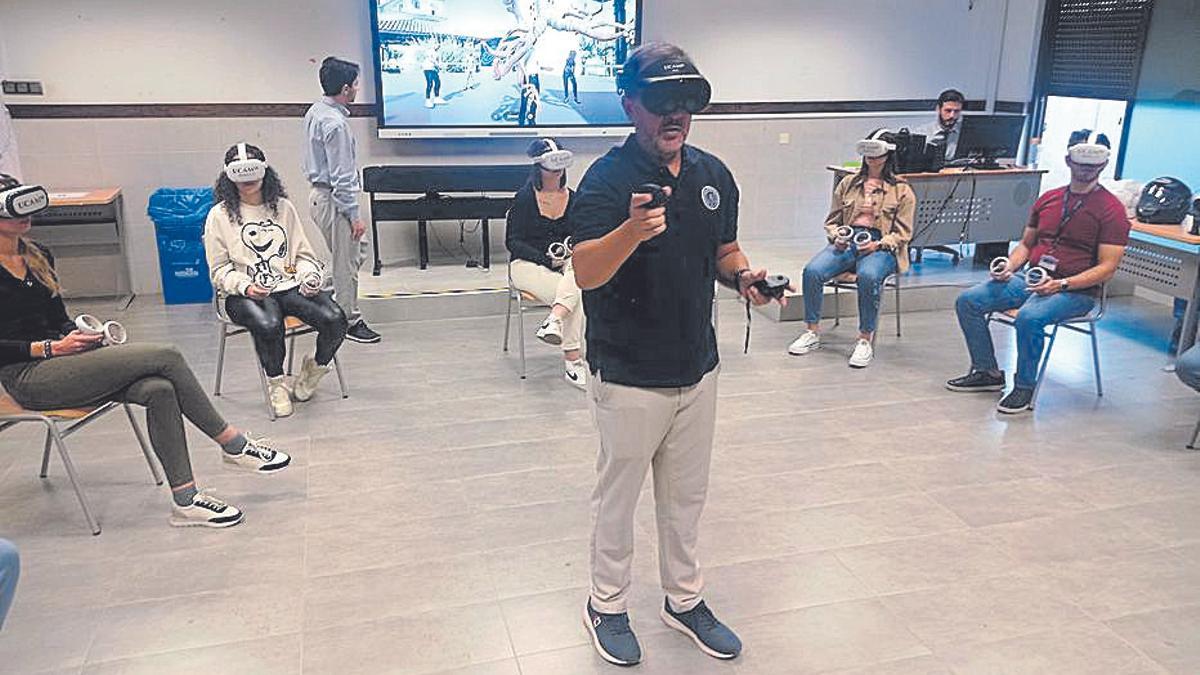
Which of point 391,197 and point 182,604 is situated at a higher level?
point 391,197

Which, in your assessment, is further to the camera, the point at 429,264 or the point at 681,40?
the point at 681,40

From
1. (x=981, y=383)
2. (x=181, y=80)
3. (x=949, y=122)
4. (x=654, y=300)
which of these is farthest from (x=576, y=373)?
(x=181, y=80)

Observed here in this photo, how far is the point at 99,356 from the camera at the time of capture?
281 cm

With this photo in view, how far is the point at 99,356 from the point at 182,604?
872 mm

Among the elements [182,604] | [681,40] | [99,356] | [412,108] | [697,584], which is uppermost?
[681,40]

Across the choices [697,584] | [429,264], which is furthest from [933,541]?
[429,264]

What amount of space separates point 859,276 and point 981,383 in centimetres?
85

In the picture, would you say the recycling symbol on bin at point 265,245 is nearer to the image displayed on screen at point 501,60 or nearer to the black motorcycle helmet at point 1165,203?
the image displayed on screen at point 501,60

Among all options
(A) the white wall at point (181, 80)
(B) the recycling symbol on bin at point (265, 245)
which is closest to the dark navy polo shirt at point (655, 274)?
(B) the recycling symbol on bin at point (265, 245)

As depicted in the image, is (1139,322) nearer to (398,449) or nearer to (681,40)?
(681,40)

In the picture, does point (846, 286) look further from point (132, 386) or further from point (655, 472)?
point (132, 386)

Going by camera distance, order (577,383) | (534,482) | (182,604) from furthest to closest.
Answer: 1. (577,383)
2. (534,482)
3. (182,604)

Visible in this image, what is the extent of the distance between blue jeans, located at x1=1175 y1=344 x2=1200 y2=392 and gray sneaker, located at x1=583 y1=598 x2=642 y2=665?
2645 mm

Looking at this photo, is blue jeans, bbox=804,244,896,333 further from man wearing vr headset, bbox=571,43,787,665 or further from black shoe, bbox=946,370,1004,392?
man wearing vr headset, bbox=571,43,787,665
